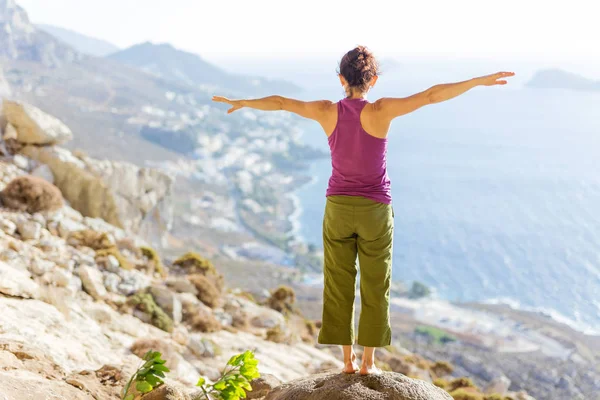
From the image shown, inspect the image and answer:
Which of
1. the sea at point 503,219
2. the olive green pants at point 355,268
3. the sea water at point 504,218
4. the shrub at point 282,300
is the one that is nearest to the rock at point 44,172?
the shrub at point 282,300

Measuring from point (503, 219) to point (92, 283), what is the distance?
438 ft

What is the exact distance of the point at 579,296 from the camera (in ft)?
305

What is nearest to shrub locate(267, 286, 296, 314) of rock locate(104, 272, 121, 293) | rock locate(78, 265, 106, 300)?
rock locate(104, 272, 121, 293)

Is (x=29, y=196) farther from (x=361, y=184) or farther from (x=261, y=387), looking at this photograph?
(x=361, y=184)

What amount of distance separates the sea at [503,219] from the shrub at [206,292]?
78.7m

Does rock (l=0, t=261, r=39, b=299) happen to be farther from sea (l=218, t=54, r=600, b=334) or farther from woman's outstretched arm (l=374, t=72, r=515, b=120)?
sea (l=218, t=54, r=600, b=334)

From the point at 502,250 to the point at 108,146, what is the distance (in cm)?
10719

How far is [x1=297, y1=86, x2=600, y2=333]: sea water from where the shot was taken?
101062 millimetres

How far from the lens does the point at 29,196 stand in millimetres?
14336

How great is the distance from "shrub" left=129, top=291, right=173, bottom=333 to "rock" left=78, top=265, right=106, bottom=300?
27.3 inches

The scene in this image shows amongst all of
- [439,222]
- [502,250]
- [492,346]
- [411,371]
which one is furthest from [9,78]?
[411,371]

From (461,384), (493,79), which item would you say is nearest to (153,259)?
(461,384)

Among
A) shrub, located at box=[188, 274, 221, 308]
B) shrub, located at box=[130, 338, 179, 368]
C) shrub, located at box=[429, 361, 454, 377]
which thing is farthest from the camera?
shrub, located at box=[429, 361, 454, 377]

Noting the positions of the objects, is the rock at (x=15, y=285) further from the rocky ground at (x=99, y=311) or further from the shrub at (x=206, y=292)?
the shrub at (x=206, y=292)
